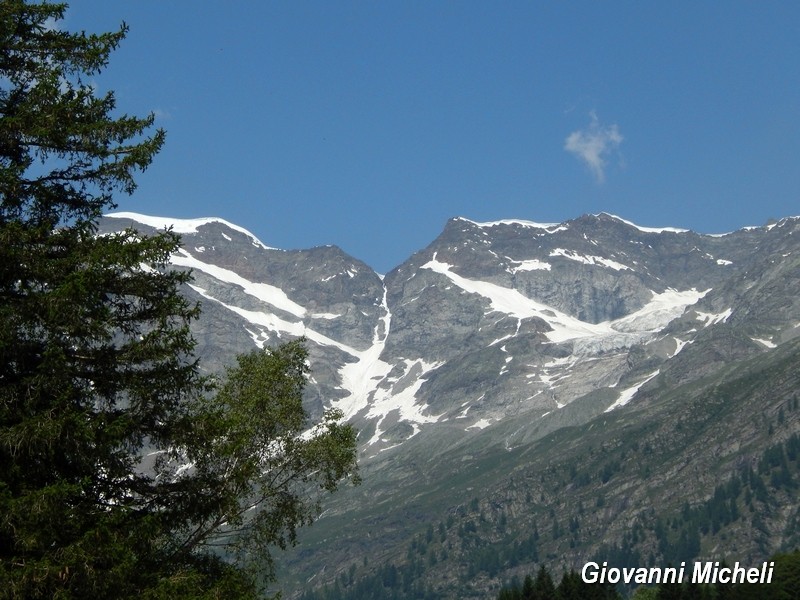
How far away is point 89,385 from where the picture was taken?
23297 millimetres

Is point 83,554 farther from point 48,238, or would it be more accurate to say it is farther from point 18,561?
point 48,238

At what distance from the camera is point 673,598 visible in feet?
380

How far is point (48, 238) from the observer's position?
76.3ft

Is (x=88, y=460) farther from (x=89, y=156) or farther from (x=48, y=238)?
(x=89, y=156)

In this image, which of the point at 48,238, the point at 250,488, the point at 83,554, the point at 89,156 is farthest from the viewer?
the point at 250,488

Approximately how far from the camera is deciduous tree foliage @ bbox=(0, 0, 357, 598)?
20.6m

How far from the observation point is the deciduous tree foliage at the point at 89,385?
67.5ft

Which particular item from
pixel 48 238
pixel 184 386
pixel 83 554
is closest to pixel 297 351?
pixel 184 386

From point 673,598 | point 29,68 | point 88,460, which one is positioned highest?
point 29,68

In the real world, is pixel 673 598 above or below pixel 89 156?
below

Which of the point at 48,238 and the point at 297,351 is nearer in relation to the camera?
the point at 48,238

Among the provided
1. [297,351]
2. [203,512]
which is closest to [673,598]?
[297,351]

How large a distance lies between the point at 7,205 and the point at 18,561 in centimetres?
886

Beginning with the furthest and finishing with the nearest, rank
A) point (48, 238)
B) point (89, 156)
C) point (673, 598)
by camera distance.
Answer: point (673, 598) < point (89, 156) < point (48, 238)
